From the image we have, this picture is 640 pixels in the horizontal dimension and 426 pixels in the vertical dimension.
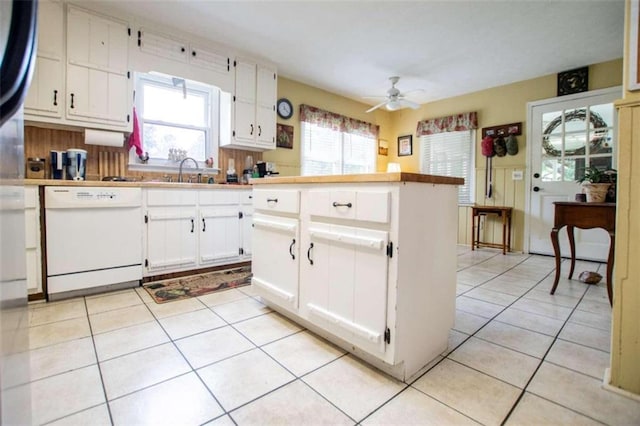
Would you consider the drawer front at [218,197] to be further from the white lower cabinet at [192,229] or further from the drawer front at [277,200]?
the drawer front at [277,200]

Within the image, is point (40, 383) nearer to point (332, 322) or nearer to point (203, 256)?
point (332, 322)

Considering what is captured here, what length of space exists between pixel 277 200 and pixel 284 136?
9.24ft

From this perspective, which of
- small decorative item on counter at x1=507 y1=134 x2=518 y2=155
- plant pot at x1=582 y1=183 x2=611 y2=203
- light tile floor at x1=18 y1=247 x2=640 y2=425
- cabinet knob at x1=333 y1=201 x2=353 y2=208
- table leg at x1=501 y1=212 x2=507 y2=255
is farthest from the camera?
small decorative item on counter at x1=507 y1=134 x2=518 y2=155

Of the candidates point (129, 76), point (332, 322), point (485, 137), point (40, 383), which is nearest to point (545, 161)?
point (485, 137)

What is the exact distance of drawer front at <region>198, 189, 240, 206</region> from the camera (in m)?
3.00

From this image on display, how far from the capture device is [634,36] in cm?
122

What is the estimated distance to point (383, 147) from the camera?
19.7 ft

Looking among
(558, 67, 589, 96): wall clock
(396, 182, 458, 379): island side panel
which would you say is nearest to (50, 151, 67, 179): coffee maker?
(396, 182, 458, 379): island side panel

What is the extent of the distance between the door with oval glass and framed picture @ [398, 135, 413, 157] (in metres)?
1.93

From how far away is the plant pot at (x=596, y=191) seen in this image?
7.50ft

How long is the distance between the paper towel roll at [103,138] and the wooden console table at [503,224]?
4561 mm

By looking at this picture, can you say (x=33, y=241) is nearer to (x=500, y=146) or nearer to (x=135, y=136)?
(x=135, y=136)

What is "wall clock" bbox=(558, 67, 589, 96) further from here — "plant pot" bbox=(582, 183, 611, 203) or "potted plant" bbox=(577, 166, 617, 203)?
"plant pot" bbox=(582, 183, 611, 203)

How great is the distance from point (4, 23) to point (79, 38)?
283 centimetres
